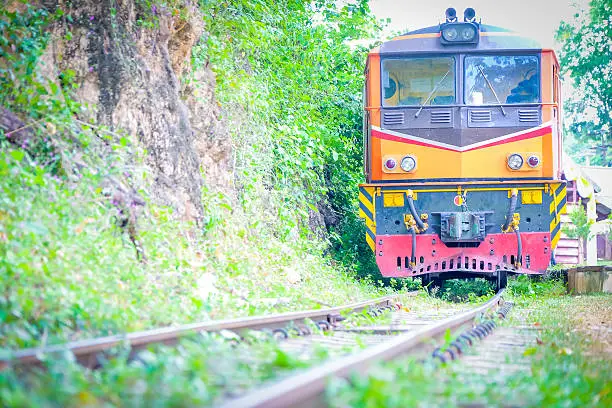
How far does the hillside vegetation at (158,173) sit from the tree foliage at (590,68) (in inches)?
1028

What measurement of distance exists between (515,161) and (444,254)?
1583 millimetres

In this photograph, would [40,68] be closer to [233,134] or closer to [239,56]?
[233,134]

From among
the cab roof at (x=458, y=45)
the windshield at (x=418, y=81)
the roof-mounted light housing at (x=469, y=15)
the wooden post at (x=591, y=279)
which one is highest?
the roof-mounted light housing at (x=469, y=15)

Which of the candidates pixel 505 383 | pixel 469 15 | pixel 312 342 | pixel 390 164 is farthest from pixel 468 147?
pixel 505 383

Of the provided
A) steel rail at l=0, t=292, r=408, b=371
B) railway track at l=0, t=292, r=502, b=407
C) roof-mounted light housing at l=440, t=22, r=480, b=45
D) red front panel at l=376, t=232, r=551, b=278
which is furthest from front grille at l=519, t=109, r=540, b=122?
steel rail at l=0, t=292, r=408, b=371

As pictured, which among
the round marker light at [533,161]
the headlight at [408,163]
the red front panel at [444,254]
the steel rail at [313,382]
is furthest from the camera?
the headlight at [408,163]

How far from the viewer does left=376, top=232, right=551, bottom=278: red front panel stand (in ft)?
32.1

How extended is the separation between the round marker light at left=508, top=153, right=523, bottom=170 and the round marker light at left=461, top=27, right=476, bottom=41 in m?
1.75

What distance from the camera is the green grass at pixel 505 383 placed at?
2.59 meters

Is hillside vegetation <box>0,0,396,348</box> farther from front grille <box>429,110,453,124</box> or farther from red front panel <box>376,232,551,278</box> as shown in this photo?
front grille <box>429,110,453,124</box>

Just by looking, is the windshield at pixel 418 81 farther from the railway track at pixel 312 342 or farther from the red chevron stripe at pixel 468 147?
the railway track at pixel 312 342

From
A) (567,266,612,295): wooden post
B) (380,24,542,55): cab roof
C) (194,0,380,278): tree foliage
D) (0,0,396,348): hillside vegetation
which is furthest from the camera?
(567,266,612,295): wooden post

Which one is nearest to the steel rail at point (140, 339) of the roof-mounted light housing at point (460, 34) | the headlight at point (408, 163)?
the headlight at point (408, 163)

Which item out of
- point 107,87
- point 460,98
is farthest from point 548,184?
point 107,87
